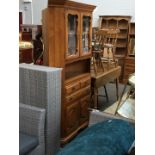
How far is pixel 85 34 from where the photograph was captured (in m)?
3.51

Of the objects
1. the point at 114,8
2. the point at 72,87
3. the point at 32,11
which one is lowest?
the point at 72,87

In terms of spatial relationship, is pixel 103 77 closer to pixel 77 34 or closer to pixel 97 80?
pixel 97 80

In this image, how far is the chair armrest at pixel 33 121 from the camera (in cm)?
243

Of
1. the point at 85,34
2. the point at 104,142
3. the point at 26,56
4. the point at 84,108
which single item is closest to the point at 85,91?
the point at 84,108

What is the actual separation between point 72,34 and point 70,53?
0.77 ft

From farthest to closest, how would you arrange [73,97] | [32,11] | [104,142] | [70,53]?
[32,11] → [73,97] → [70,53] → [104,142]

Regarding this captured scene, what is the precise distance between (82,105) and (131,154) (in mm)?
2168

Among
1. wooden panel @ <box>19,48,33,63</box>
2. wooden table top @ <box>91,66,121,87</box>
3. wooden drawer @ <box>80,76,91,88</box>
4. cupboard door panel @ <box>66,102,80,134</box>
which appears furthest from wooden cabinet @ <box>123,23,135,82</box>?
cupboard door panel @ <box>66,102,80,134</box>

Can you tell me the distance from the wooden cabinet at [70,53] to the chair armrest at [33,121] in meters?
0.62

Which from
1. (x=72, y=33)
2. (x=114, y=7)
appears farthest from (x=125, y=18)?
(x=72, y=33)

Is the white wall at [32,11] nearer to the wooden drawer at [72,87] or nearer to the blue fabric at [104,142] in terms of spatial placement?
the wooden drawer at [72,87]

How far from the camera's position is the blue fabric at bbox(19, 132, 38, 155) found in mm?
2197

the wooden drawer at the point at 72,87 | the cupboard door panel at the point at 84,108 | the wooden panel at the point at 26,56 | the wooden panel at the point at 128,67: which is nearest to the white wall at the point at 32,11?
the wooden panel at the point at 128,67

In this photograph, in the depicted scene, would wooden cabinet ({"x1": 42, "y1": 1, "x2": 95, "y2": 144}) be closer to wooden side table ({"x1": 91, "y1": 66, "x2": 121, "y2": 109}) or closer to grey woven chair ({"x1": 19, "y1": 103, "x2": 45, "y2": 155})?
wooden side table ({"x1": 91, "y1": 66, "x2": 121, "y2": 109})
